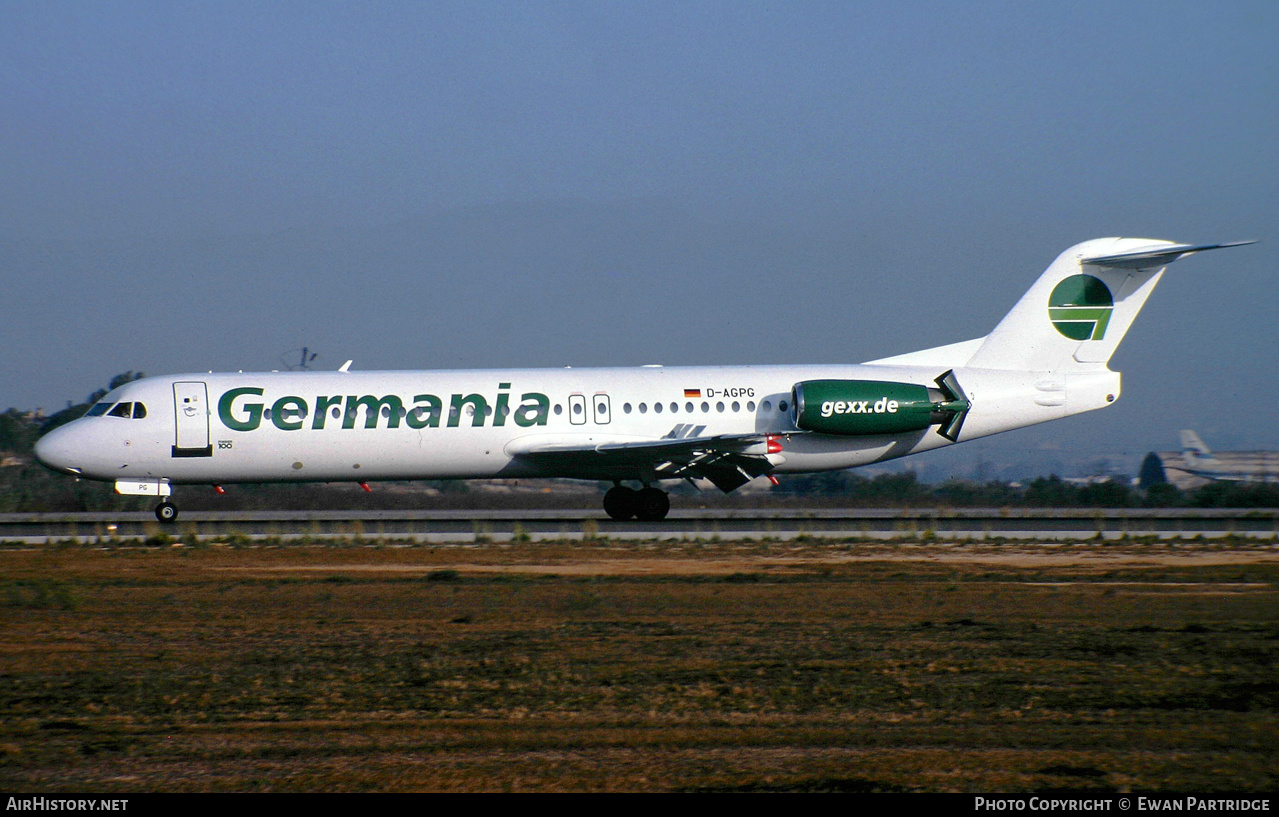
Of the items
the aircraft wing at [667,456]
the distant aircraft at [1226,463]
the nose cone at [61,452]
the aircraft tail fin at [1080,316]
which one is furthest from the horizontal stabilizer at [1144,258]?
the nose cone at [61,452]

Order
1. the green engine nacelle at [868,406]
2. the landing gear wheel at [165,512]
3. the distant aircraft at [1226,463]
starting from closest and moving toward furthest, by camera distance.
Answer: the landing gear wheel at [165,512], the green engine nacelle at [868,406], the distant aircraft at [1226,463]

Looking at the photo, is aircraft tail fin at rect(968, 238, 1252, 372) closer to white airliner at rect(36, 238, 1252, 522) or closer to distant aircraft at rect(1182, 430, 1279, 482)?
white airliner at rect(36, 238, 1252, 522)

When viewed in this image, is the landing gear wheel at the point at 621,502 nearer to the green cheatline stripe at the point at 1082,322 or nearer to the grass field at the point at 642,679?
the grass field at the point at 642,679

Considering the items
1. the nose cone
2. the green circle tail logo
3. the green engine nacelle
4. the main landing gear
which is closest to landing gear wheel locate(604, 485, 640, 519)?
the main landing gear

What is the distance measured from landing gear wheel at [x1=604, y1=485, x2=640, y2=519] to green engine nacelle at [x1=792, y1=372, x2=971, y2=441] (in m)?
3.83

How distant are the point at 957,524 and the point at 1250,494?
45.2ft

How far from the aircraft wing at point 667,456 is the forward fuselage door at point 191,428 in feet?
19.8

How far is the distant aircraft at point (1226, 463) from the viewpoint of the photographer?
36969 millimetres

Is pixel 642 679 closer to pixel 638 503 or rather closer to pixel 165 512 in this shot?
pixel 638 503

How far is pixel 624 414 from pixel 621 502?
77.9 inches

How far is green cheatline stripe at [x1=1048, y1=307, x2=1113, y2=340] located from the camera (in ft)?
81.8

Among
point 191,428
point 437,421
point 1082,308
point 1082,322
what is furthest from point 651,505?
point 1082,308

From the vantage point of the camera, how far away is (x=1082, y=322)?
24922 millimetres

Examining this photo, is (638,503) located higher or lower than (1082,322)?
lower
